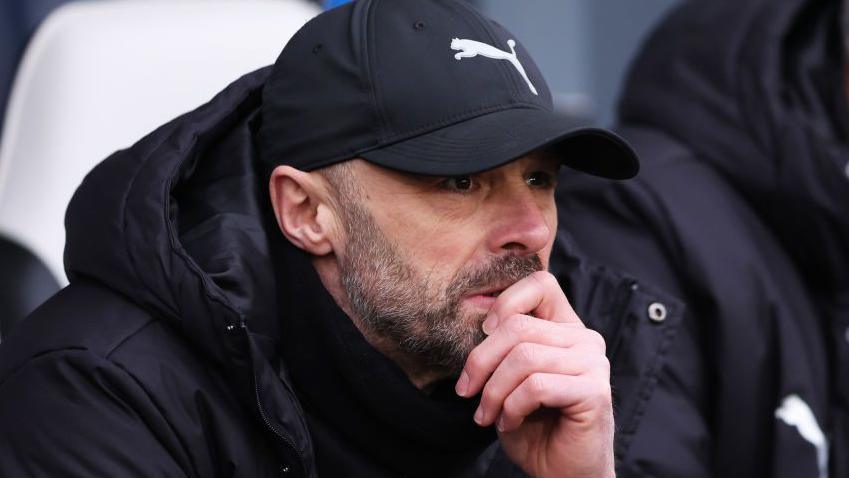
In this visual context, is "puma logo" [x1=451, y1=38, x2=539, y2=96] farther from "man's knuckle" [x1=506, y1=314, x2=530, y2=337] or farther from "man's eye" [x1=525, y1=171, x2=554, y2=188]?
"man's knuckle" [x1=506, y1=314, x2=530, y2=337]

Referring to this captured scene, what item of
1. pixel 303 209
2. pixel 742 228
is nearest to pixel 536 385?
pixel 303 209

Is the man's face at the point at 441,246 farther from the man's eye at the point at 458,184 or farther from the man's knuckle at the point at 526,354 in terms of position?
the man's knuckle at the point at 526,354

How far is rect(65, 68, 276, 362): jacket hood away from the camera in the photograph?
76.0 inches

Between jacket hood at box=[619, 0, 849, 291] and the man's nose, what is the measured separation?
3.58 ft

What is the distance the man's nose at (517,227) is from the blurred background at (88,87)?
0.84 m

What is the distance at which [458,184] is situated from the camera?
6.63 ft

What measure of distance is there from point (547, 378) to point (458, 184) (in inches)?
12.4

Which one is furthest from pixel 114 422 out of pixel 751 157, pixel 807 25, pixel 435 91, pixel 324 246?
pixel 807 25

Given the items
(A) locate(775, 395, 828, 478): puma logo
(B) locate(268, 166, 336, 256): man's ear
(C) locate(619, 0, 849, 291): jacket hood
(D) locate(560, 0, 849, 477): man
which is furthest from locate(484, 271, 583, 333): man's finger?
(C) locate(619, 0, 849, 291): jacket hood

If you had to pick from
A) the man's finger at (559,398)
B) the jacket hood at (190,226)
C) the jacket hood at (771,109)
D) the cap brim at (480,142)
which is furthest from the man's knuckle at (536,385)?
the jacket hood at (771,109)

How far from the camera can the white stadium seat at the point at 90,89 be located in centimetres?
254

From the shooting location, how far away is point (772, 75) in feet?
9.85

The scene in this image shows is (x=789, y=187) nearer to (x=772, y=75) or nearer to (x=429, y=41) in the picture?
(x=772, y=75)

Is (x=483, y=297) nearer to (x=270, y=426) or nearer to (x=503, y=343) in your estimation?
(x=503, y=343)
